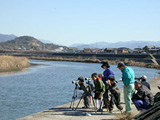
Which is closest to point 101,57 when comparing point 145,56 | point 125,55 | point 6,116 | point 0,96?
point 125,55

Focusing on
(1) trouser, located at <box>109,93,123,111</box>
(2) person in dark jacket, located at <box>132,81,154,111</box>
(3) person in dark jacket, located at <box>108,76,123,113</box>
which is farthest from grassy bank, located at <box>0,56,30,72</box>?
(2) person in dark jacket, located at <box>132,81,154,111</box>

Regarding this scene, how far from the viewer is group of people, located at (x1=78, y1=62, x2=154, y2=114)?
28.5 ft

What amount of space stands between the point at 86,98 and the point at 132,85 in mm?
2397

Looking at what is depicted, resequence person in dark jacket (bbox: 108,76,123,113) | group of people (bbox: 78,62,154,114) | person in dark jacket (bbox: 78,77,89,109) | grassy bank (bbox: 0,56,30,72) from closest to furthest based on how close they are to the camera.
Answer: group of people (bbox: 78,62,154,114), person in dark jacket (bbox: 108,76,123,113), person in dark jacket (bbox: 78,77,89,109), grassy bank (bbox: 0,56,30,72)

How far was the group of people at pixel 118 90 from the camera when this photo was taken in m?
8.67

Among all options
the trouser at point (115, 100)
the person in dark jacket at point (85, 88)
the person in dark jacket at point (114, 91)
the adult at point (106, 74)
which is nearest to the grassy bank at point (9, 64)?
the person in dark jacket at point (85, 88)

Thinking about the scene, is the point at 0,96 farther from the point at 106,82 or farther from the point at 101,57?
the point at 101,57

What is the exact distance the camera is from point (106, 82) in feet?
33.7

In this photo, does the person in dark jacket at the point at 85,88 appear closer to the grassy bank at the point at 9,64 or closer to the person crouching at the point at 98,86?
the person crouching at the point at 98,86

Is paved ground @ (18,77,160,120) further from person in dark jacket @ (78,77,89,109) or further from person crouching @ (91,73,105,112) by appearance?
person crouching @ (91,73,105,112)

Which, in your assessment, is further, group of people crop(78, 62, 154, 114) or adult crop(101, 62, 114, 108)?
adult crop(101, 62, 114, 108)

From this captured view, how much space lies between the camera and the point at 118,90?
33.8 ft

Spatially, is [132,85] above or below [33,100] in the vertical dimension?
above

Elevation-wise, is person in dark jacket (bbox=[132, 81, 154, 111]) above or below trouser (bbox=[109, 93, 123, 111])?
above
